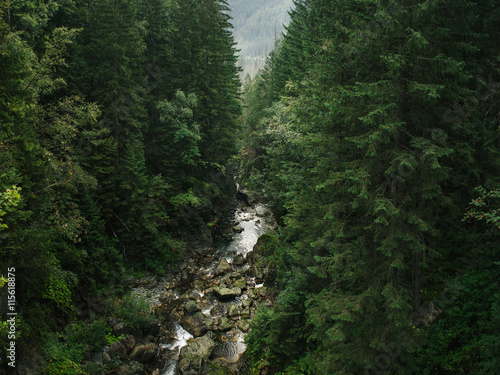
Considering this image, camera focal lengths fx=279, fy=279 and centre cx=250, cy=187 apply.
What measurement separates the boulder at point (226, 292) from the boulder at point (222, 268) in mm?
1897

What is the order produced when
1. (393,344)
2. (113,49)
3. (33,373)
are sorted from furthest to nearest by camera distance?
(113,49)
(33,373)
(393,344)

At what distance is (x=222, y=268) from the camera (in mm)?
20047

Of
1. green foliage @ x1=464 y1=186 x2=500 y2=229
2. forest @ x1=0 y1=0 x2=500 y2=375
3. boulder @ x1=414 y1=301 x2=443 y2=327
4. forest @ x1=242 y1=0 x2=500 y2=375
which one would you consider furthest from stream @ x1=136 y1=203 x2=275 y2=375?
green foliage @ x1=464 y1=186 x2=500 y2=229

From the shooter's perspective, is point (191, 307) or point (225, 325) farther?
point (191, 307)

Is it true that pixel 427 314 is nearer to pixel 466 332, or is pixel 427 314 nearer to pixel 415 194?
pixel 466 332

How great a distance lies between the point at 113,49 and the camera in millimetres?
16141

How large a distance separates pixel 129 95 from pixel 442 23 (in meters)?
15.9

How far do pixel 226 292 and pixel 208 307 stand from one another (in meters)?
1.39

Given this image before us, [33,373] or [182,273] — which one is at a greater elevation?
[182,273]

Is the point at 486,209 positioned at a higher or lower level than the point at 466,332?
higher

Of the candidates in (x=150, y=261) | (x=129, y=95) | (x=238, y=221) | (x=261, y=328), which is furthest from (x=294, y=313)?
(x=238, y=221)

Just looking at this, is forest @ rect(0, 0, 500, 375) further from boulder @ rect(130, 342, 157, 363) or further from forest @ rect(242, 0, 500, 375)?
boulder @ rect(130, 342, 157, 363)

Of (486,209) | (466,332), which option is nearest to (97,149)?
(486,209)

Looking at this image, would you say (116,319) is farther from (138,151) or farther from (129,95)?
(129,95)
